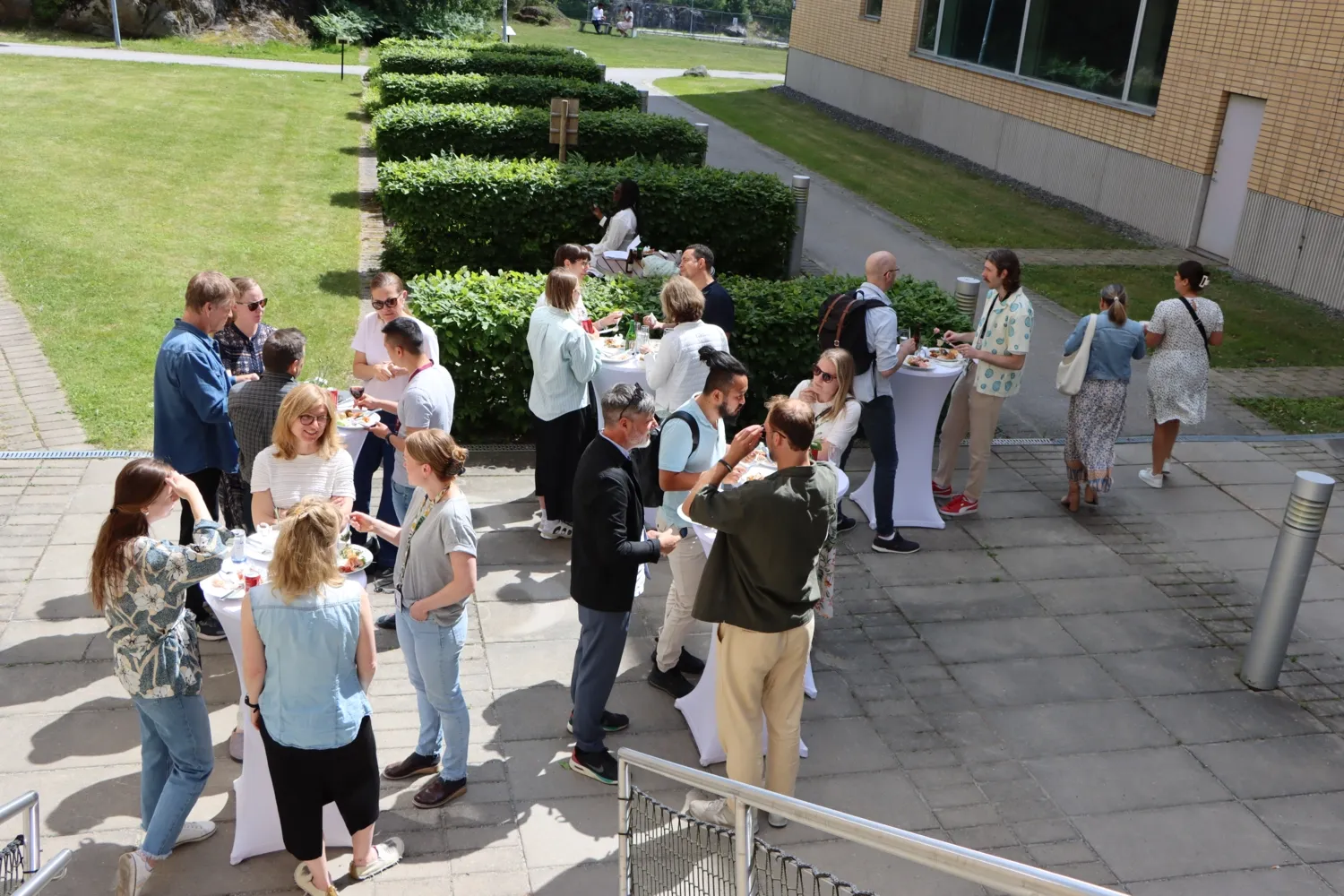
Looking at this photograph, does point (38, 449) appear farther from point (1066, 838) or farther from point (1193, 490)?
point (1193, 490)

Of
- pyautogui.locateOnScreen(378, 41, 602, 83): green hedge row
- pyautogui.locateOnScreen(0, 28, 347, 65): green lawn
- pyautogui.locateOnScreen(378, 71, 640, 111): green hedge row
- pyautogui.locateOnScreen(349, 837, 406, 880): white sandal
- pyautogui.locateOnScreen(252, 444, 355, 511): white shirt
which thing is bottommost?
pyautogui.locateOnScreen(349, 837, 406, 880): white sandal

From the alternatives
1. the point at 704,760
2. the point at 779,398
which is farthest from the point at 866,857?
the point at 779,398

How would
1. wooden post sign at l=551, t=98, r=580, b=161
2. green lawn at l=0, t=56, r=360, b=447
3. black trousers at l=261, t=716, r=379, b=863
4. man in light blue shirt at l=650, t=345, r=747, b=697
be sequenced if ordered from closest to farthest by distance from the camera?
black trousers at l=261, t=716, r=379, b=863, man in light blue shirt at l=650, t=345, r=747, b=697, green lawn at l=0, t=56, r=360, b=447, wooden post sign at l=551, t=98, r=580, b=161

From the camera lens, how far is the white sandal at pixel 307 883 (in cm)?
463

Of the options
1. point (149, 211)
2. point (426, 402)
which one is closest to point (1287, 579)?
point (426, 402)

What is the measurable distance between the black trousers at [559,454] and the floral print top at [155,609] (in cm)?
326

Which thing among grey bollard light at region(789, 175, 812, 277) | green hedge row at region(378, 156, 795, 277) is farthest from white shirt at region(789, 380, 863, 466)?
grey bollard light at region(789, 175, 812, 277)

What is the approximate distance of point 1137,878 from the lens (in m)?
5.18

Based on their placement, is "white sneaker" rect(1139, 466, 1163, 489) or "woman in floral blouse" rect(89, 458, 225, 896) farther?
"white sneaker" rect(1139, 466, 1163, 489)

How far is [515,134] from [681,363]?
10305mm

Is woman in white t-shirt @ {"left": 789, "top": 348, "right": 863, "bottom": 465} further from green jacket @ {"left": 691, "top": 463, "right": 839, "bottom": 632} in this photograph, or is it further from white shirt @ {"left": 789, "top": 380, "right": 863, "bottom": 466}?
green jacket @ {"left": 691, "top": 463, "right": 839, "bottom": 632}

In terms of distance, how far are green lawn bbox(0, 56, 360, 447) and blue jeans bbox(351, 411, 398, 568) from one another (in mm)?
2689

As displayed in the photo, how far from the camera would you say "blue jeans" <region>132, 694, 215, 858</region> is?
4586mm

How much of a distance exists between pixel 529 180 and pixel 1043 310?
6394 millimetres
